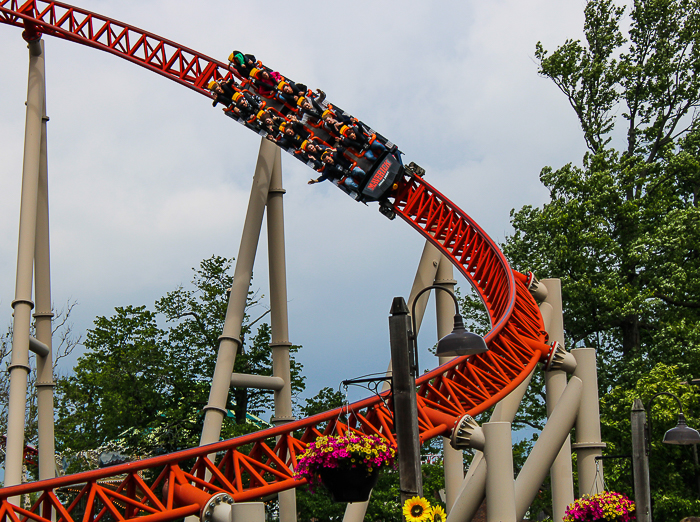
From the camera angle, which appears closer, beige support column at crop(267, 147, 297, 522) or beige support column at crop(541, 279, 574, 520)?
beige support column at crop(541, 279, 574, 520)

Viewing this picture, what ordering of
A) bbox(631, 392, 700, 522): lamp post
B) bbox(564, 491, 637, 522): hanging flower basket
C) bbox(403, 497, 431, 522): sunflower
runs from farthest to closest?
bbox(631, 392, 700, 522): lamp post < bbox(564, 491, 637, 522): hanging flower basket < bbox(403, 497, 431, 522): sunflower

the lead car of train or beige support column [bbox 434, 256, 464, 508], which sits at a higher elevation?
the lead car of train

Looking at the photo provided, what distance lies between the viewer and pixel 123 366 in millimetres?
22188

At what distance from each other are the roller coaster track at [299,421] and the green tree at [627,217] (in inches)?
255

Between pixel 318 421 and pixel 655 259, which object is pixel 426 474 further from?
pixel 318 421

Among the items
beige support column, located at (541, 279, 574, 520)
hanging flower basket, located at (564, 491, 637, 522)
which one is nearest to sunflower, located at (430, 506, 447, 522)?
hanging flower basket, located at (564, 491, 637, 522)

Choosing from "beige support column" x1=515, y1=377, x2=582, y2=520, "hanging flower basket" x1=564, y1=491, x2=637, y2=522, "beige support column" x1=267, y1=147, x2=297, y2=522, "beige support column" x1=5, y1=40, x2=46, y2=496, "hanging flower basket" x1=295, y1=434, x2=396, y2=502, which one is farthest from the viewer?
"beige support column" x1=267, y1=147, x2=297, y2=522

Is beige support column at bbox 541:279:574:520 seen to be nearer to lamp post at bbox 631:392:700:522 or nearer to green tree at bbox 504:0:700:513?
lamp post at bbox 631:392:700:522

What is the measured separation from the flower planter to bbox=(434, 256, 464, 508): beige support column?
547 centimetres

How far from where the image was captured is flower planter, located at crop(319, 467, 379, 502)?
5.49m

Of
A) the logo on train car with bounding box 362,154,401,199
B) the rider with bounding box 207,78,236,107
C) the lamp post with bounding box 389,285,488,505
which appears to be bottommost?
the lamp post with bounding box 389,285,488,505

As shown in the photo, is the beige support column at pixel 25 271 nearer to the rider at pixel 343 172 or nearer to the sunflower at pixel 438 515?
the rider at pixel 343 172

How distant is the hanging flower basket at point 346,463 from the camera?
17.8ft

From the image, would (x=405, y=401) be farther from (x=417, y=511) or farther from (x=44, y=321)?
(x=44, y=321)
